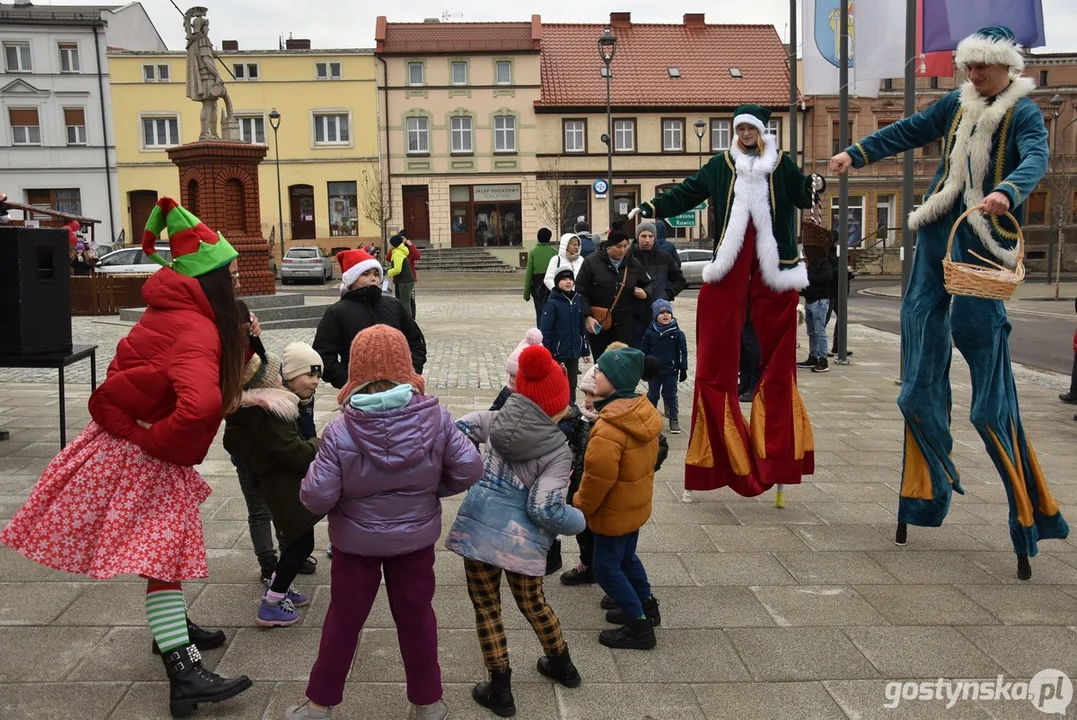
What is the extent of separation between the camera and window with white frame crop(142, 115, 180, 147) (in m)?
45.1

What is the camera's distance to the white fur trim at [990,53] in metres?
4.78

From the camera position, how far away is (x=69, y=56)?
45.1 meters

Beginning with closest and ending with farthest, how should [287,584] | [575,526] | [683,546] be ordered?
[575,526]
[287,584]
[683,546]

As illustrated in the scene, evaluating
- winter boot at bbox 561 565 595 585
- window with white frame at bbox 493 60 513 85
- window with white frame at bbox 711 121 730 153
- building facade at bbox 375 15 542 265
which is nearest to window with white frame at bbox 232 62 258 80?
building facade at bbox 375 15 542 265

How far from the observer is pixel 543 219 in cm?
4684

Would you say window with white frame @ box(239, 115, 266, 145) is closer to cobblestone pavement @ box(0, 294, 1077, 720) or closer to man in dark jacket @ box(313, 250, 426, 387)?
cobblestone pavement @ box(0, 294, 1077, 720)

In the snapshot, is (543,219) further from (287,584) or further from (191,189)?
(287,584)

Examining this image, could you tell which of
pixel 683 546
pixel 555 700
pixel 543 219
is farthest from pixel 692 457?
pixel 543 219

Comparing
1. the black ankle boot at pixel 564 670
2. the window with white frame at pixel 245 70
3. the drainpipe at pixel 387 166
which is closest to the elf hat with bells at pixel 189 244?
the black ankle boot at pixel 564 670

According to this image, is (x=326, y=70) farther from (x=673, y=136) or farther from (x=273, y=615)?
(x=273, y=615)

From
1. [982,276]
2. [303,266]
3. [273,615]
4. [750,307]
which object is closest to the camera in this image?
[273,615]

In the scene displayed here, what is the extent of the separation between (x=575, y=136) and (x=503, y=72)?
4557mm

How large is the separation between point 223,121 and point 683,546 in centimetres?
1640

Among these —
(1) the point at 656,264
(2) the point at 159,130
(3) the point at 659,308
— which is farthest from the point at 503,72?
(3) the point at 659,308
